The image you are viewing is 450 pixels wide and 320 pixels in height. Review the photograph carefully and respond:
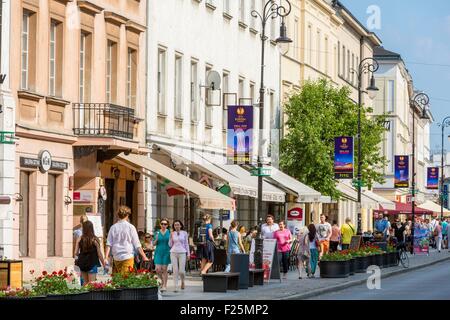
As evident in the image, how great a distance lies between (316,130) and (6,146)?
31716 mm

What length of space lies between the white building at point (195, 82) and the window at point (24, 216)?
8.84m

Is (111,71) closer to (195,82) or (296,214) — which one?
(195,82)

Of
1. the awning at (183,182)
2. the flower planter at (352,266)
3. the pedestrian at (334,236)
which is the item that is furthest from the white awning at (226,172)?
the flower planter at (352,266)

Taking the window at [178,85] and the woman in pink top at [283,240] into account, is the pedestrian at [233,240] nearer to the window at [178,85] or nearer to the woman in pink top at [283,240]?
the woman in pink top at [283,240]

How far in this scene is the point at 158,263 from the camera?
1310 inches

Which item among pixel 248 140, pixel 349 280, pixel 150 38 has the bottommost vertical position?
pixel 349 280

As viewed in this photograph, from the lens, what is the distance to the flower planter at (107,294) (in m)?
22.7

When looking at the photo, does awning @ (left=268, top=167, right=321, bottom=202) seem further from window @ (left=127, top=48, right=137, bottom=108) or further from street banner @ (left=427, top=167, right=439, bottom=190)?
street banner @ (left=427, top=167, right=439, bottom=190)

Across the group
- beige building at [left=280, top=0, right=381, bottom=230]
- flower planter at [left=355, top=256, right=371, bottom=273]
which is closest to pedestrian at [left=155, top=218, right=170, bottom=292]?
flower planter at [left=355, top=256, right=371, bottom=273]

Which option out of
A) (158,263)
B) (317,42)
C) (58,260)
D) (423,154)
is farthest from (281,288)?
(423,154)

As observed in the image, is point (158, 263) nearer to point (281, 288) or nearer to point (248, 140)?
point (281, 288)

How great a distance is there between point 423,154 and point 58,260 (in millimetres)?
134299

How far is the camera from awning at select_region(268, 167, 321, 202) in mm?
58597
